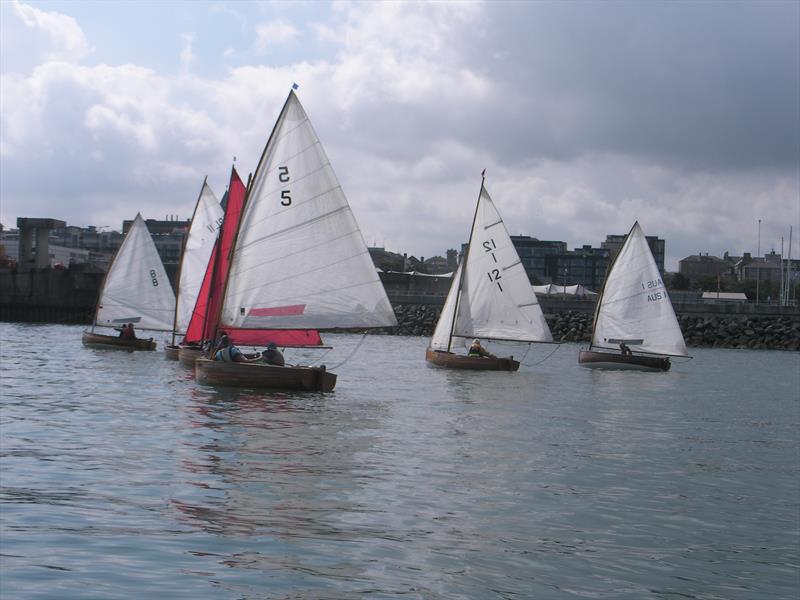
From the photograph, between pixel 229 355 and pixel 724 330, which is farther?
pixel 724 330

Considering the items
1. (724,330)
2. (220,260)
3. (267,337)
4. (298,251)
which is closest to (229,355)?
(267,337)

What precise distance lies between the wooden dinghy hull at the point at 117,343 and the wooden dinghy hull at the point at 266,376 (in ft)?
85.5

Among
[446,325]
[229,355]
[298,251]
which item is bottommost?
[229,355]

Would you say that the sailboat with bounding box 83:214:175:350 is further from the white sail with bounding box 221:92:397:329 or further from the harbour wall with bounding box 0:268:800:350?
the harbour wall with bounding box 0:268:800:350

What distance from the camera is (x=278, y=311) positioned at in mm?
34250

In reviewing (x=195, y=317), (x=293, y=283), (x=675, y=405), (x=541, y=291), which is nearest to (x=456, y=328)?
(x=195, y=317)

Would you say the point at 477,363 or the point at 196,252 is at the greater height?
the point at 196,252

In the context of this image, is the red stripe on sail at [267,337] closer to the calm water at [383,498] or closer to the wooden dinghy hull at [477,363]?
the calm water at [383,498]

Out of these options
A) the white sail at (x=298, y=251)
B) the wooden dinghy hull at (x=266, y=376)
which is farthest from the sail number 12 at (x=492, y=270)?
the wooden dinghy hull at (x=266, y=376)

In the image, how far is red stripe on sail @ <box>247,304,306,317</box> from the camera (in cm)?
3397

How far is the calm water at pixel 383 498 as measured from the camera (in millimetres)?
12656

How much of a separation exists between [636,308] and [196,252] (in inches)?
981

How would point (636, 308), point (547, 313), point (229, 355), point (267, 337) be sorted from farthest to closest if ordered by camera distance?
point (547, 313) → point (636, 308) → point (267, 337) → point (229, 355)

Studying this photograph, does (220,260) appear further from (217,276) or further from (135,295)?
(135,295)
